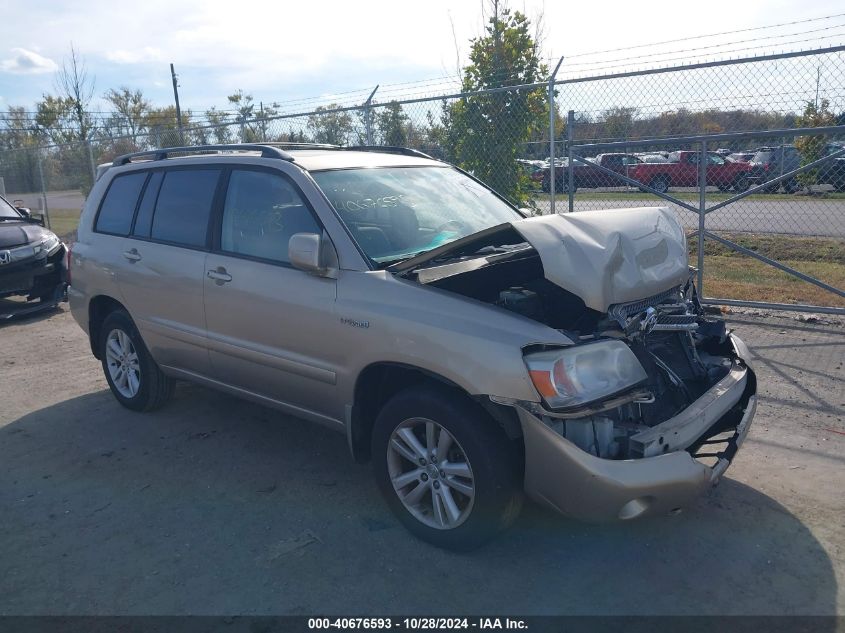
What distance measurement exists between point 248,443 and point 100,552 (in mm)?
1423

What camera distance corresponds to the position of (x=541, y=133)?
8742mm

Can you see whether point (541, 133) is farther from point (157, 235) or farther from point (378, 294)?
point (378, 294)

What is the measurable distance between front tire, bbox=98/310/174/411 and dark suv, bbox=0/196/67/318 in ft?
13.2

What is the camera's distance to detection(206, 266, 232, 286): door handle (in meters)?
4.39

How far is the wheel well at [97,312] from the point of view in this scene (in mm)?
5656

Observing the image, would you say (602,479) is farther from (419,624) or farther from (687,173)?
(687,173)

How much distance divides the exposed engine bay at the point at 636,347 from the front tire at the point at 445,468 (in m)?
0.32

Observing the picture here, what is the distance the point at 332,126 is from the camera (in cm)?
1084

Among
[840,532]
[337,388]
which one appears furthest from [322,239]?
[840,532]

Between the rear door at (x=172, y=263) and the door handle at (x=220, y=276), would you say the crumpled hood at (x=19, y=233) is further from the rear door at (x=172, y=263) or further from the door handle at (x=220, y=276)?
the door handle at (x=220, y=276)

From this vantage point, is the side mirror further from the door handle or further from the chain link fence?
the chain link fence

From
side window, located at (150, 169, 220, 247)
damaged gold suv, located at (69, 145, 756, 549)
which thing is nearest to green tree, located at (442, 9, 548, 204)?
damaged gold suv, located at (69, 145, 756, 549)

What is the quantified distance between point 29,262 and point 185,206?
5.29 meters

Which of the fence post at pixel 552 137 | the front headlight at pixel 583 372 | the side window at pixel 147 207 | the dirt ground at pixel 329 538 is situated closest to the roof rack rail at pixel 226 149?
the side window at pixel 147 207
